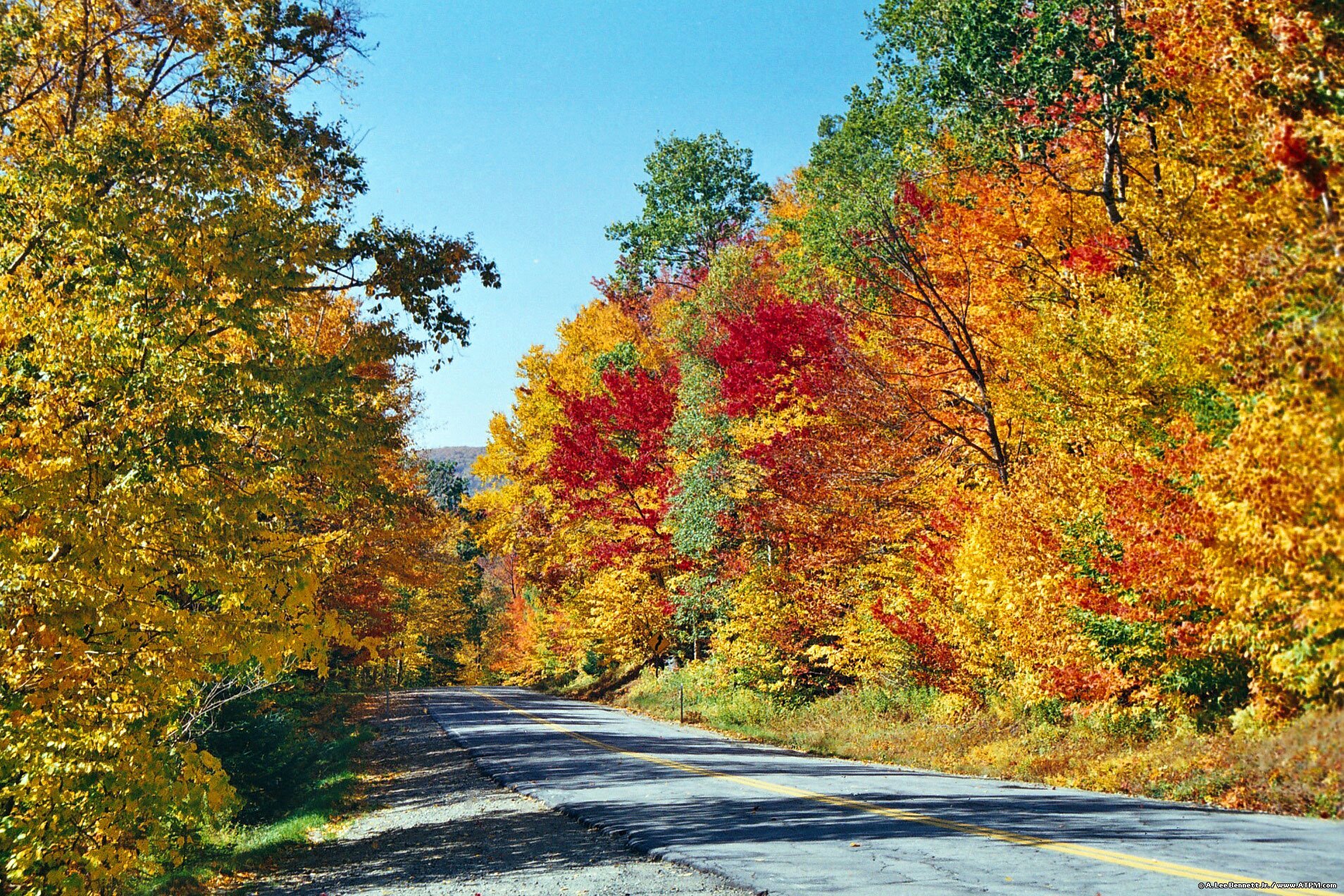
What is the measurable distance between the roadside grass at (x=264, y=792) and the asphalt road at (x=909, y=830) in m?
2.99

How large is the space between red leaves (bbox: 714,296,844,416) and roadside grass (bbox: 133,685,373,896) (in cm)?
1175

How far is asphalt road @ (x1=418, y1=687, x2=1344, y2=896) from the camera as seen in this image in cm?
635

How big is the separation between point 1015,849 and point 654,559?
81.3 ft

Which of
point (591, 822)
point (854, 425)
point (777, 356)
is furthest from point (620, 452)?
point (591, 822)

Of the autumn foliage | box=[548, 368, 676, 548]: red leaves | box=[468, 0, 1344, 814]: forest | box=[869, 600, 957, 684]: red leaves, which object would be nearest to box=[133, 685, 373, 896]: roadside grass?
the autumn foliage

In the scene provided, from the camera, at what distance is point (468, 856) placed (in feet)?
31.2

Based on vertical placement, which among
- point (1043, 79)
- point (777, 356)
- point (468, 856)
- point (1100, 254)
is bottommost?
point (468, 856)

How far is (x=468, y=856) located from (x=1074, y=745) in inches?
334

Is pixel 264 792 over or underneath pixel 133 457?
underneath

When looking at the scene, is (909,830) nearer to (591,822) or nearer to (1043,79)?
(591,822)

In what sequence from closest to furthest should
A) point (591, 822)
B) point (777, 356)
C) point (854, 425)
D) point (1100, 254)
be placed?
point (591, 822) < point (1100, 254) < point (854, 425) < point (777, 356)

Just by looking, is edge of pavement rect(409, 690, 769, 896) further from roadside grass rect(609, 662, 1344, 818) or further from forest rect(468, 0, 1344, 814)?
roadside grass rect(609, 662, 1344, 818)

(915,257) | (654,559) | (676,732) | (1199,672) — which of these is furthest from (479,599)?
(1199,672)

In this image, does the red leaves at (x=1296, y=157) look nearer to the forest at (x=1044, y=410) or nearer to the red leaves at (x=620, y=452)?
the forest at (x=1044, y=410)
